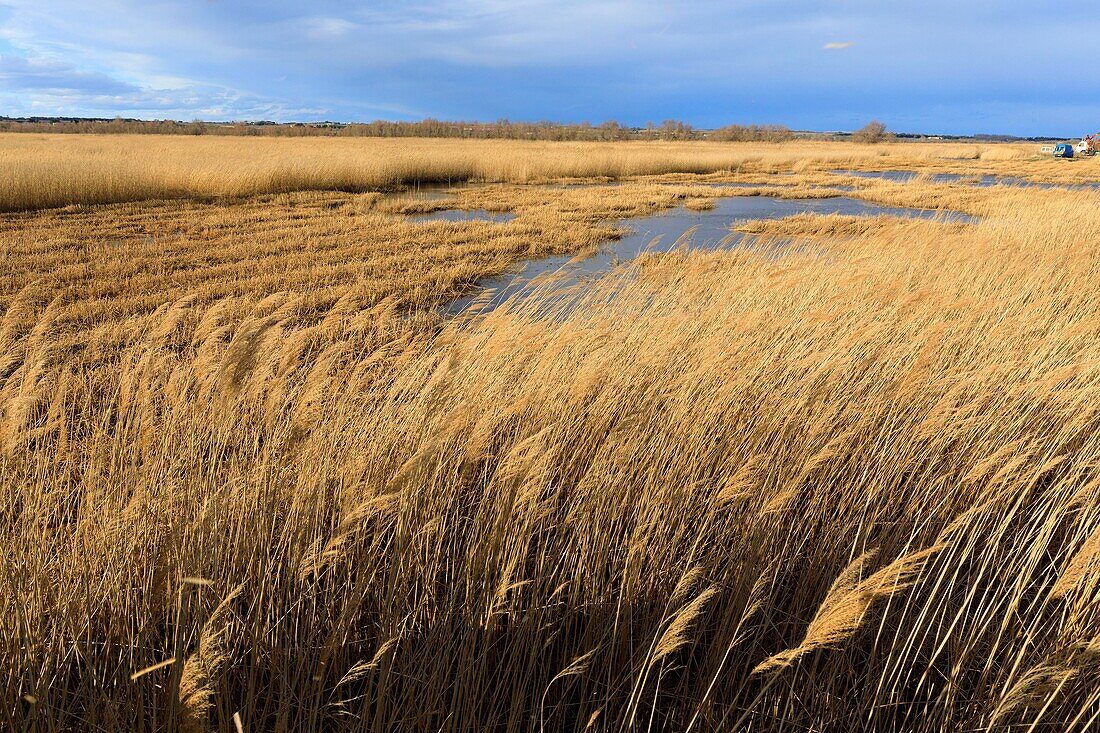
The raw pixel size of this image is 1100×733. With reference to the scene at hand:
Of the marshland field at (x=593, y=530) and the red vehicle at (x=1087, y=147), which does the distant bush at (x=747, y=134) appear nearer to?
the red vehicle at (x=1087, y=147)

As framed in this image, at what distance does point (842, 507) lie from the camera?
86.7 inches

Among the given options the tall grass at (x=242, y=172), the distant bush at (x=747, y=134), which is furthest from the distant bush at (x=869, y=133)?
the tall grass at (x=242, y=172)

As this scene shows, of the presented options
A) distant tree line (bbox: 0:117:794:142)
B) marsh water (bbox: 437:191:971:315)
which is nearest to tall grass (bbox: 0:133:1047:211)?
marsh water (bbox: 437:191:971:315)

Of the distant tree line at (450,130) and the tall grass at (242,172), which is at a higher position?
the distant tree line at (450,130)

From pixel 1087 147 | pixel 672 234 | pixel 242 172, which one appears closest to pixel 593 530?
pixel 672 234

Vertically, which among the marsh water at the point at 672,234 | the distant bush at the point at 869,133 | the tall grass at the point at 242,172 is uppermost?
the distant bush at the point at 869,133

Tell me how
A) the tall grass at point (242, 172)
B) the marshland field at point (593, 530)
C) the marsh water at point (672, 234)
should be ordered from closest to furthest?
the marshland field at point (593, 530) → the marsh water at point (672, 234) → the tall grass at point (242, 172)

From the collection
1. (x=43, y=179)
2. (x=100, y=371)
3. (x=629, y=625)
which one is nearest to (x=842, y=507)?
(x=629, y=625)

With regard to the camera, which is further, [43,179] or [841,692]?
[43,179]

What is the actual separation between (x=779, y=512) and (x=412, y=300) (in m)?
5.86

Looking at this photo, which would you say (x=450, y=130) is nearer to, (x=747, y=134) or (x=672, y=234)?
(x=747, y=134)

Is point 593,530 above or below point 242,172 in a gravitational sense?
below

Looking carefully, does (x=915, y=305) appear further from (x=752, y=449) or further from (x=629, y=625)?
(x=629, y=625)

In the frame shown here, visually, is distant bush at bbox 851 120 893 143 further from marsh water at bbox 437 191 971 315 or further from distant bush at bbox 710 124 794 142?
marsh water at bbox 437 191 971 315
